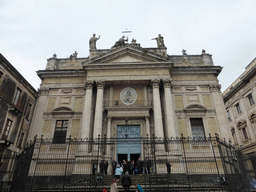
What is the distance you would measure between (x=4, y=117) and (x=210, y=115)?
1837cm

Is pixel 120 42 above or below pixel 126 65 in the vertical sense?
above

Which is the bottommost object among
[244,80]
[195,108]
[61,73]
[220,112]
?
[220,112]

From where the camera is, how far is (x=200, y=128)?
1806 cm

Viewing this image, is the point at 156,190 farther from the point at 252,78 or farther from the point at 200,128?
the point at 252,78

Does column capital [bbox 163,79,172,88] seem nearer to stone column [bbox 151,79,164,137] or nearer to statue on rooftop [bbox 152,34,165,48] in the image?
stone column [bbox 151,79,164,137]

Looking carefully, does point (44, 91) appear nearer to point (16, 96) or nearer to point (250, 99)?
point (16, 96)

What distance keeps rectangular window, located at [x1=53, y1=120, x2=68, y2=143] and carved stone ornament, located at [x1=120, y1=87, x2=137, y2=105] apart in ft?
20.2

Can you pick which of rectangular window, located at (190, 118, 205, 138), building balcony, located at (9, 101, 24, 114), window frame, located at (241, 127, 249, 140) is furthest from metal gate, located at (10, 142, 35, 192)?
window frame, located at (241, 127, 249, 140)

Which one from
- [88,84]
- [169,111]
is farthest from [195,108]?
[88,84]

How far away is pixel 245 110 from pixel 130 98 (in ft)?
57.6

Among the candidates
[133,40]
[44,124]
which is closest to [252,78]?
[133,40]

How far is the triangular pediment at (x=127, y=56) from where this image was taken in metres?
19.3

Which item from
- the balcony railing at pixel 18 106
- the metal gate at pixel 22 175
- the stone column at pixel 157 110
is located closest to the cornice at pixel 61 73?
the balcony railing at pixel 18 106

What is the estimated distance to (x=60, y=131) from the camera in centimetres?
1828
